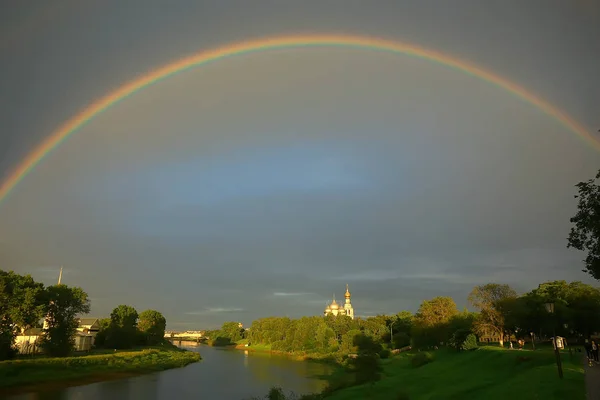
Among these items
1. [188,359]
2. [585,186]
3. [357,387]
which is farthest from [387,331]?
[585,186]

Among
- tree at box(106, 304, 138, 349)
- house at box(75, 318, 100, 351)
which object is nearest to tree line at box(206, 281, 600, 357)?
tree at box(106, 304, 138, 349)

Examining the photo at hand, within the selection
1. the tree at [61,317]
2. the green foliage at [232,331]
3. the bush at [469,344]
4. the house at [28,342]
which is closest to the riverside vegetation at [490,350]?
the bush at [469,344]

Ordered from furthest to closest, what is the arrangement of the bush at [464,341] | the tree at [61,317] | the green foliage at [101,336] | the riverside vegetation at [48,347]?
the green foliage at [101,336]
the tree at [61,317]
the bush at [464,341]
the riverside vegetation at [48,347]

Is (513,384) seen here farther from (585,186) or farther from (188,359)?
(188,359)

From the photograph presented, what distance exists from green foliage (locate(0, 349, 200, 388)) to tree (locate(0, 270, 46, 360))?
8.52 metres

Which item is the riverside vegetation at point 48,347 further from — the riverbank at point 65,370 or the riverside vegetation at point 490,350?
the riverside vegetation at point 490,350

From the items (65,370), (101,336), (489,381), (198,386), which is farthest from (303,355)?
(489,381)

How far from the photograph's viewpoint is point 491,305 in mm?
60406

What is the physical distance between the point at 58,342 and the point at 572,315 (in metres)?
71.4

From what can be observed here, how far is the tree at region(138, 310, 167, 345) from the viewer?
120 m

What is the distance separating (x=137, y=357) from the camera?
79125mm

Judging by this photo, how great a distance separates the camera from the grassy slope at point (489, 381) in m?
23.5

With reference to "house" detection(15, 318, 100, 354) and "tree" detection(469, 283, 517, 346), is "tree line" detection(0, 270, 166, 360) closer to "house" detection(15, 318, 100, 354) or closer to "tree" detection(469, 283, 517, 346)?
"house" detection(15, 318, 100, 354)

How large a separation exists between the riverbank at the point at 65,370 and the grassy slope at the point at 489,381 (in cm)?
3799
